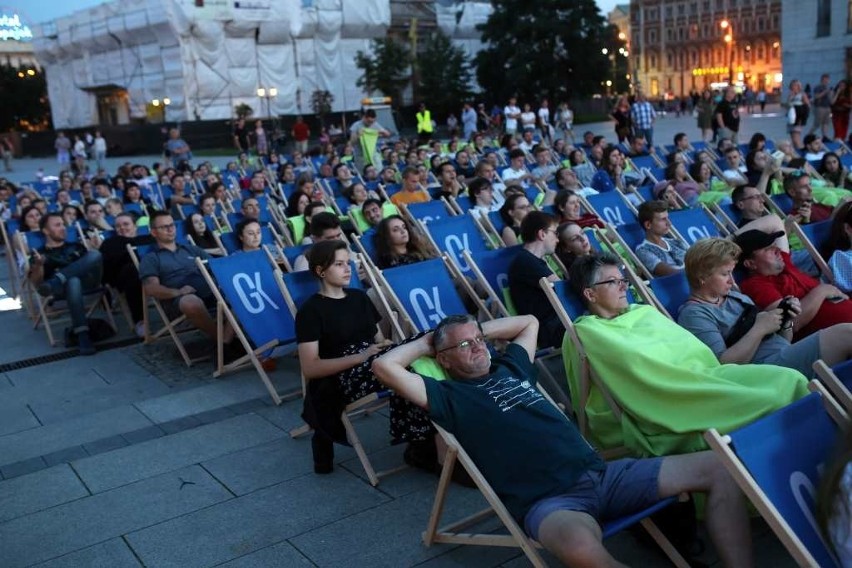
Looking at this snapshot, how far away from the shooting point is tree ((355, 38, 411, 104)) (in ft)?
127

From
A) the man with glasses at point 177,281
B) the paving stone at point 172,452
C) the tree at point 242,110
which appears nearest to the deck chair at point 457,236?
the man with glasses at point 177,281

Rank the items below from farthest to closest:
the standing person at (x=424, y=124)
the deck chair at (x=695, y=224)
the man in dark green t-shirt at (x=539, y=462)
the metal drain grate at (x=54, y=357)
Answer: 1. the standing person at (x=424, y=124)
2. the metal drain grate at (x=54, y=357)
3. the deck chair at (x=695, y=224)
4. the man in dark green t-shirt at (x=539, y=462)

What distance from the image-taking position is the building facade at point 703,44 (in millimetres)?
84938

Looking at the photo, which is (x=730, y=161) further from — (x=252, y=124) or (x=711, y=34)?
(x=711, y=34)

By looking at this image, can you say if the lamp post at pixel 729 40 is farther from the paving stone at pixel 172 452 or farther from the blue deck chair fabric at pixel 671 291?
the paving stone at pixel 172 452

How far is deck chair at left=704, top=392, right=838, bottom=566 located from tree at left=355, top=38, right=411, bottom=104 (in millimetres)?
37542

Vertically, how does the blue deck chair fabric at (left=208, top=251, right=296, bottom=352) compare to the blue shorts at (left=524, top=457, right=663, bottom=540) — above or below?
above

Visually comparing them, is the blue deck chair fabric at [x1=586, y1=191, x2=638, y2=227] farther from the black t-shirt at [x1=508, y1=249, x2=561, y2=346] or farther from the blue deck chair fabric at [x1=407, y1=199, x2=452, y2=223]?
the black t-shirt at [x1=508, y1=249, x2=561, y2=346]

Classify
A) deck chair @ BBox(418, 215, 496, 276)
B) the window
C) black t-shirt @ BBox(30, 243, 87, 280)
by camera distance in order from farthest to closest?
the window, black t-shirt @ BBox(30, 243, 87, 280), deck chair @ BBox(418, 215, 496, 276)

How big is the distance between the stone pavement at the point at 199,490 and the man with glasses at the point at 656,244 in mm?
2174

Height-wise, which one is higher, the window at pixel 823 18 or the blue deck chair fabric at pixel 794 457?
the window at pixel 823 18

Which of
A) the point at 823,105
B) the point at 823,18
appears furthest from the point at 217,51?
the point at 823,105

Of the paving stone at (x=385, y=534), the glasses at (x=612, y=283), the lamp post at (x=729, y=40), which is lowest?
the paving stone at (x=385, y=534)

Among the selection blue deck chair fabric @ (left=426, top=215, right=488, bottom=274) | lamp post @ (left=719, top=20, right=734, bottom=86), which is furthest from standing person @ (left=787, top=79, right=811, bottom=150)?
lamp post @ (left=719, top=20, right=734, bottom=86)
